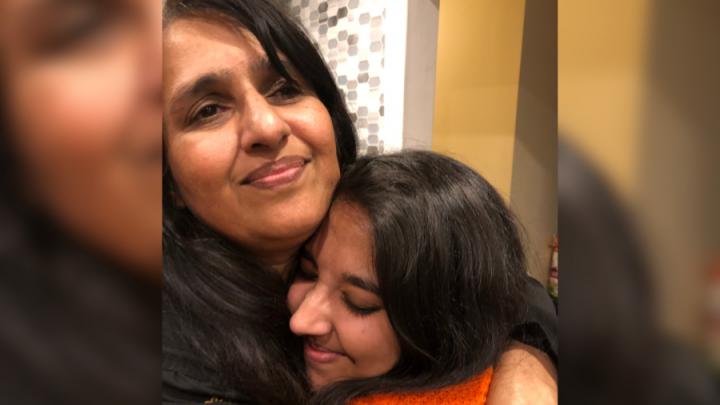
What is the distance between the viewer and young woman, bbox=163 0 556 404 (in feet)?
2.26

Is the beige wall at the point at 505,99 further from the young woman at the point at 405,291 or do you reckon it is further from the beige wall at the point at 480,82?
the young woman at the point at 405,291

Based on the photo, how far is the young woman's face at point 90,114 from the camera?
0.38 ft

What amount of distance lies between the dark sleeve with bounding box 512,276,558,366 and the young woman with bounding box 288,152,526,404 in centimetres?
7

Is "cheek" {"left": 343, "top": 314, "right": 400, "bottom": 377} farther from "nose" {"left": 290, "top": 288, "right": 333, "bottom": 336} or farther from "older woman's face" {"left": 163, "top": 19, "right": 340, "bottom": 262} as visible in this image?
"older woman's face" {"left": 163, "top": 19, "right": 340, "bottom": 262}

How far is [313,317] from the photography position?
81 centimetres

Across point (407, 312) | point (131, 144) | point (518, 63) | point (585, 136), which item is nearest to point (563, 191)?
point (585, 136)

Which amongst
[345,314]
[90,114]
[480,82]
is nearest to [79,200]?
[90,114]

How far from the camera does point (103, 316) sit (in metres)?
0.13

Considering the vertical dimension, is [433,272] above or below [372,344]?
above

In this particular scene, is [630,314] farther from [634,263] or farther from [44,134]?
[44,134]

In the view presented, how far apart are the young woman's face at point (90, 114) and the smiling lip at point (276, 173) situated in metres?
0.62

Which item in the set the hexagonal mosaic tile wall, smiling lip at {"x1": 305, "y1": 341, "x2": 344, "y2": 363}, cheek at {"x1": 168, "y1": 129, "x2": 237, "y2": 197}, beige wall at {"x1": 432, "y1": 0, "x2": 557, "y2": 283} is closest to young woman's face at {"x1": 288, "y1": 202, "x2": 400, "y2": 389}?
smiling lip at {"x1": 305, "y1": 341, "x2": 344, "y2": 363}

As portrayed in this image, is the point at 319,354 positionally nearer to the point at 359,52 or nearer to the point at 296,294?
the point at 296,294

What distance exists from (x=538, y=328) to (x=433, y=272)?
26cm
